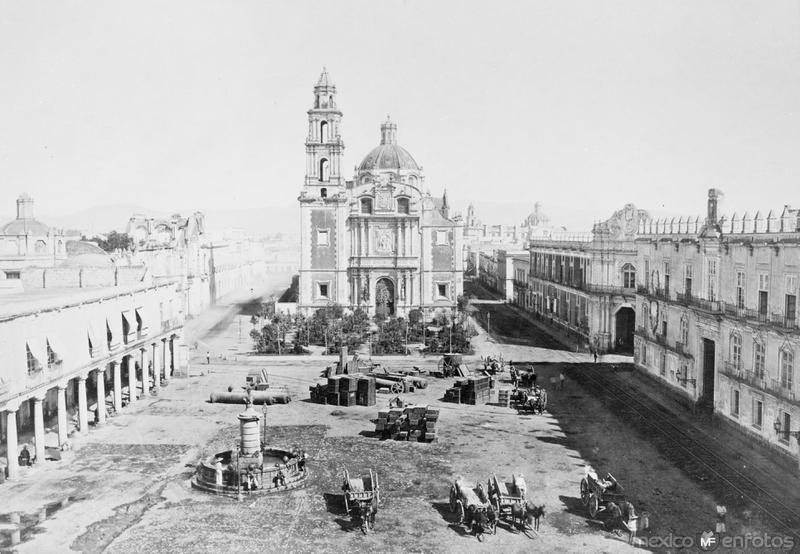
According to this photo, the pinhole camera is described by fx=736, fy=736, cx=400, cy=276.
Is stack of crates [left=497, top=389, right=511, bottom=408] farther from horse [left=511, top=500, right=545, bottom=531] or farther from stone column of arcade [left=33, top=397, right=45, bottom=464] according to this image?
stone column of arcade [left=33, top=397, right=45, bottom=464]

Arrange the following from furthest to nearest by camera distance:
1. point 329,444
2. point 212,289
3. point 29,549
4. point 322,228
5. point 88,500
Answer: point 212,289, point 322,228, point 329,444, point 88,500, point 29,549

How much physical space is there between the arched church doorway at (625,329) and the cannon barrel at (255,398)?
28.4 m

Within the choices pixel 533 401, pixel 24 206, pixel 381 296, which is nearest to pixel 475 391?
→ pixel 533 401

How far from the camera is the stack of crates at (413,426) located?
32.0 m

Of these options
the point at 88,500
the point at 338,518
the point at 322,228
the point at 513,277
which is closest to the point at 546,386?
the point at 338,518

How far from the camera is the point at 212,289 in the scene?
92938 mm

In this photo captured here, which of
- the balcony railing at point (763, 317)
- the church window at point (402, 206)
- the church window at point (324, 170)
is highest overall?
the church window at point (324, 170)

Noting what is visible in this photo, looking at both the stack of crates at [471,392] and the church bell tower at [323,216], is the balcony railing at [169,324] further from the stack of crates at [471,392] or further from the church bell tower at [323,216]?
the church bell tower at [323,216]

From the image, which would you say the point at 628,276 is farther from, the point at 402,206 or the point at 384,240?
the point at 384,240

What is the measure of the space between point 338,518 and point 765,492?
48.1 ft

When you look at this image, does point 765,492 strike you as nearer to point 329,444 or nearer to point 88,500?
point 329,444

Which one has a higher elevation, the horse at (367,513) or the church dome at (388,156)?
the church dome at (388,156)

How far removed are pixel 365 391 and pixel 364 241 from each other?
35071 millimetres

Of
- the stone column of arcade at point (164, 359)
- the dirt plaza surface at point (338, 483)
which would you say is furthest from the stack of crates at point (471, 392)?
the stone column of arcade at point (164, 359)
